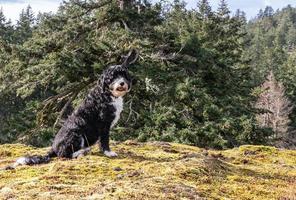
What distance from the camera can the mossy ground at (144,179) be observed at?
567 centimetres

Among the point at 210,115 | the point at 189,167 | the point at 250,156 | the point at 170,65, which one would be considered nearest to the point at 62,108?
the point at 170,65

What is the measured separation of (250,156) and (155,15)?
50.9ft

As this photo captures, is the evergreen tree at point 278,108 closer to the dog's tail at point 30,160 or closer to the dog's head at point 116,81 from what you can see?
the dog's head at point 116,81

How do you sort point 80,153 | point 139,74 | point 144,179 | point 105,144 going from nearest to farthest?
point 144,179, point 80,153, point 105,144, point 139,74

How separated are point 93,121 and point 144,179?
2.31 m

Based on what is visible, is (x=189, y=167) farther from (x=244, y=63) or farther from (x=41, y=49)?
(x=244, y=63)

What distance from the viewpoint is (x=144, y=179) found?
632cm

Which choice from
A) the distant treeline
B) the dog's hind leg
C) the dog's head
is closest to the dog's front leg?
the dog's hind leg

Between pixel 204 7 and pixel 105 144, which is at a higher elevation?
pixel 204 7

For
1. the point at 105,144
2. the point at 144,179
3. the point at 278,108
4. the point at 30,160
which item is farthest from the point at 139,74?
the point at 278,108

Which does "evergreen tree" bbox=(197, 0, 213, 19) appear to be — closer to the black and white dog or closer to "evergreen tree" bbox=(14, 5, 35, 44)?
"evergreen tree" bbox=(14, 5, 35, 44)

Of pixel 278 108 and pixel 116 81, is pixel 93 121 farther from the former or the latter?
pixel 278 108

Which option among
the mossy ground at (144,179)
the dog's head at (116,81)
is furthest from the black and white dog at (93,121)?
the mossy ground at (144,179)

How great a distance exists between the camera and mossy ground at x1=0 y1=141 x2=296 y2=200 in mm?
5668
